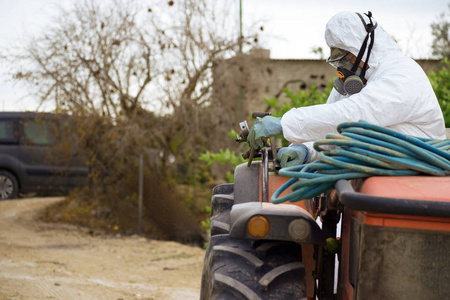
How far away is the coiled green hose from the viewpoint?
2217mm

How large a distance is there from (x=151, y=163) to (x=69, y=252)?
8.22 ft

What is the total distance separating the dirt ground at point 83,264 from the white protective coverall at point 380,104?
3719 mm

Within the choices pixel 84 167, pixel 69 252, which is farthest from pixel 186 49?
pixel 69 252

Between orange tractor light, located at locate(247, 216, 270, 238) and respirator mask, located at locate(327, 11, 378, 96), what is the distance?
1.13 meters

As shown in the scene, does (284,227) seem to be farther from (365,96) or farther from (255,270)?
(365,96)

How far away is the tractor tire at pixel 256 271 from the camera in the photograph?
232 centimetres

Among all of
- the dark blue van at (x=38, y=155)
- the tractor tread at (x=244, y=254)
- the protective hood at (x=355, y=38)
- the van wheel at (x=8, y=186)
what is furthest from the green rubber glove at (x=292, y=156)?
the van wheel at (x=8, y=186)

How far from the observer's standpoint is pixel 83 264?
7.78 metres

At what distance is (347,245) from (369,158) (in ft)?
1.54

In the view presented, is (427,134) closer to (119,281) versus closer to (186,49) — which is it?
(119,281)

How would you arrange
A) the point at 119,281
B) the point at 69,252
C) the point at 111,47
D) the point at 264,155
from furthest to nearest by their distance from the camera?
the point at 111,47 → the point at 69,252 → the point at 119,281 → the point at 264,155

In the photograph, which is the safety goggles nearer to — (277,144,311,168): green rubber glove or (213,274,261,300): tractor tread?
(277,144,311,168): green rubber glove

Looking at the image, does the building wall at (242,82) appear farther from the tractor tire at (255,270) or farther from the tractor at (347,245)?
the tractor tire at (255,270)

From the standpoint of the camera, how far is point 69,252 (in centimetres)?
856
